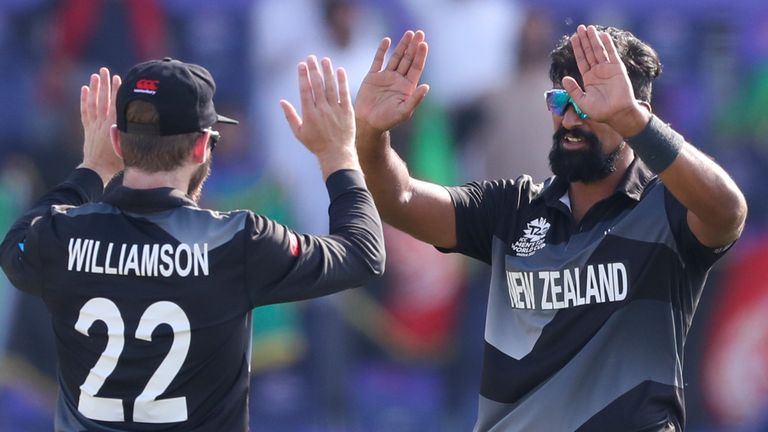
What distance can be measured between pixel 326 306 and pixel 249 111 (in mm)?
1151

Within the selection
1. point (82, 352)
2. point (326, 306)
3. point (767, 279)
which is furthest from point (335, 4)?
point (82, 352)

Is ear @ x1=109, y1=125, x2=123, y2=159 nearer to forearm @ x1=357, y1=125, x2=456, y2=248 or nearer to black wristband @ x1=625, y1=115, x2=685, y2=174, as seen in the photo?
forearm @ x1=357, y1=125, x2=456, y2=248

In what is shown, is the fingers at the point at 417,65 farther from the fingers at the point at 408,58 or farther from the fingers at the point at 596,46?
the fingers at the point at 596,46

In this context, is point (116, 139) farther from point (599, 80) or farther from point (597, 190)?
point (597, 190)

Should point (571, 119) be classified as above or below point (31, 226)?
above

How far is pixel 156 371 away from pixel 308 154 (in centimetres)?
363

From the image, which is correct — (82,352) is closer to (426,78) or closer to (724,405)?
(426,78)

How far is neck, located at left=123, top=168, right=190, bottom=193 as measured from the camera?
3092 mm

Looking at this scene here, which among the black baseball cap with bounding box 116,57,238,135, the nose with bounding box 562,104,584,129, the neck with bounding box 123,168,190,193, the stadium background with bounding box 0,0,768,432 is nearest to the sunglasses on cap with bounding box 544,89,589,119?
the nose with bounding box 562,104,584,129

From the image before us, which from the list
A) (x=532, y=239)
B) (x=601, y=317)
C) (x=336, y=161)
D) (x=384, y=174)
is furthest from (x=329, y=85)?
(x=601, y=317)

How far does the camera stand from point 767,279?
6.73m

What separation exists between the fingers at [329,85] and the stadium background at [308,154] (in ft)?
10.6

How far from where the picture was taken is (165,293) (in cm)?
303

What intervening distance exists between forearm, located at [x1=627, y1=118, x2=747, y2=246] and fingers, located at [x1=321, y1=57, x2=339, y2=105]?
817 mm
